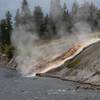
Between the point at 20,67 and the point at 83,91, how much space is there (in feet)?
186

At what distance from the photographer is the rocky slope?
248 ft

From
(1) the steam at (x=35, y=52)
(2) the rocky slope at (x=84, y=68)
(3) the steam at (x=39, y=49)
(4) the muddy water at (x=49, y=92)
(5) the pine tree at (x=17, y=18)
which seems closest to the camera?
(4) the muddy water at (x=49, y=92)

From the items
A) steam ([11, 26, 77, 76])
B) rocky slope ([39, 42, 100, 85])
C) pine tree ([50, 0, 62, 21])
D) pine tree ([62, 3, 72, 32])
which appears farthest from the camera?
pine tree ([50, 0, 62, 21])

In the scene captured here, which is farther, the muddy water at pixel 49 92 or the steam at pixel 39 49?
the steam at pixel 39 49

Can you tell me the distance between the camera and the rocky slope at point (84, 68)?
75500mm

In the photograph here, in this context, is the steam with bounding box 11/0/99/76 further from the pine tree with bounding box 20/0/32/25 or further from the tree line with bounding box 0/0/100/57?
the pine tree with bounding box 20/0/32/25

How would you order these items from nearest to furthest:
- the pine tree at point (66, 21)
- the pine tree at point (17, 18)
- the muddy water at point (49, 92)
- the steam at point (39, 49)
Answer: the muddy water at point (49, 92)
the steam at point (39, 49)
the pine tree at point (66, 21)
the pine tree at point (17, 18)

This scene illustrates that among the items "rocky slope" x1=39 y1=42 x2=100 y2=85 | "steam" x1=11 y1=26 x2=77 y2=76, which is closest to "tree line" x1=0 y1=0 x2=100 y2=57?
"steam" x1=11 y1=26 x2=77 y2=76

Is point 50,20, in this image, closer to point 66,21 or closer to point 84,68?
point 66,21

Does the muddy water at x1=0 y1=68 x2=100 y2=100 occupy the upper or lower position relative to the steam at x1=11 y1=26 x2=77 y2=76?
upper

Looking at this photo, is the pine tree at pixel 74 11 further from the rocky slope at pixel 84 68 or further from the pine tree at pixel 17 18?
the rocky slope at pixel 84 68

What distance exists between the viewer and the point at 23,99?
2141 inches

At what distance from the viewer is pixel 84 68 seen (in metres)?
81.9

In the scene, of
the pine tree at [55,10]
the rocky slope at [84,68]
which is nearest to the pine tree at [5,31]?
the pine tree at [55,10]
